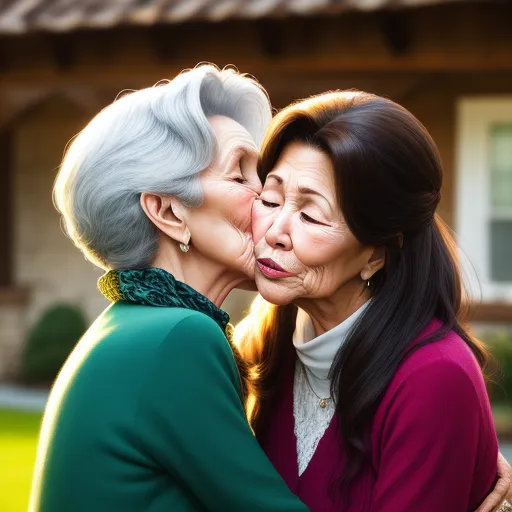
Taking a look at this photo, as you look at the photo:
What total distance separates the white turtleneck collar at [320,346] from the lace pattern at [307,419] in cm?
5

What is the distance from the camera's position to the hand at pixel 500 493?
9.21 feet

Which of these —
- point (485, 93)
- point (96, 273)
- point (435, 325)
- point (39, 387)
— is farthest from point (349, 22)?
point (435, 325)

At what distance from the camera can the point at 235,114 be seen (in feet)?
10.4

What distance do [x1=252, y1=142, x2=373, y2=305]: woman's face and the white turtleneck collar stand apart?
0.10m

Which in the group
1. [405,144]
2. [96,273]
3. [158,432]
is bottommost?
[96,273]

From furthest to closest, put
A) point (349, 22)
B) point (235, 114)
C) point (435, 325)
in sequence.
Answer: point (349, 22)
point (235, 114)
point (435, 325)

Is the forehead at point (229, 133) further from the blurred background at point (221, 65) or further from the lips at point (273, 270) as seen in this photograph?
the blurred background at point (221, 65)

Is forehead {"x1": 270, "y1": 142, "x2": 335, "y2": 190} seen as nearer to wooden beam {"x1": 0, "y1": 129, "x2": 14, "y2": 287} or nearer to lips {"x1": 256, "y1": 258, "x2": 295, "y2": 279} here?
lips {"x1": 256, "y1": 258, "x2": 295, "y2": 279}

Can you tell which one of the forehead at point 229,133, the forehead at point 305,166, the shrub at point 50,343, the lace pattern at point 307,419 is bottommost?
the shrub at point 50,343

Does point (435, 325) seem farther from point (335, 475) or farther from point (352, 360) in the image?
point (335, 475)

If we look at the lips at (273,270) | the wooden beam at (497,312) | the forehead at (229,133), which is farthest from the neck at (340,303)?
the wooden beam at (497,312)

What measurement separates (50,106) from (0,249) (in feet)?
6.47

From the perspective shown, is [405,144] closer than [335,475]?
Yes

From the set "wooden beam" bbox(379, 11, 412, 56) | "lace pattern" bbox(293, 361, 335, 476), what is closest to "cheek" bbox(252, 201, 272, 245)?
"lace pattern" bbox(293, 361, 335, 476)
